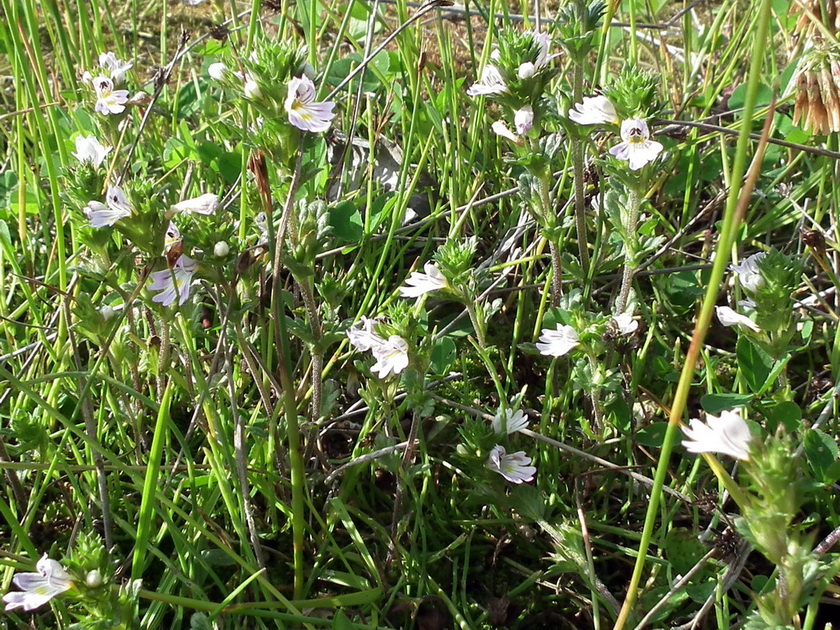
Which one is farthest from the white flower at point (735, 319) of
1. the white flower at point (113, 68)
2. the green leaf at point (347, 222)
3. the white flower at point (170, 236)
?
the white flower at point (113, 68)

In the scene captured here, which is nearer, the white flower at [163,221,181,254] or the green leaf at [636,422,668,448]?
the white flower at [163,221,181,254]

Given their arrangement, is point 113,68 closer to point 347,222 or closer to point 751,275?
point 347,222

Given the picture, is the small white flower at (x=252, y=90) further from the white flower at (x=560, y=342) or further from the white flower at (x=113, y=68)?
the white flower at (x=113, y=68)

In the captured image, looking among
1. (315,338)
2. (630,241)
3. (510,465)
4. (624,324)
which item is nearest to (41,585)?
(315,338)

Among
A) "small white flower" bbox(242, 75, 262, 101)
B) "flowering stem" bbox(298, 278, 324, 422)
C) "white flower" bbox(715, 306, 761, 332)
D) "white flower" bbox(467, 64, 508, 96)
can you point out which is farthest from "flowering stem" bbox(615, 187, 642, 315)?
"small white flower" bbox(242, 75, 262, 101)

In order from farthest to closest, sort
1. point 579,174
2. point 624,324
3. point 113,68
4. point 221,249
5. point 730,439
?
point 113,68 < point 579,174 < point 624,324 < point 221,249 < point 730,439

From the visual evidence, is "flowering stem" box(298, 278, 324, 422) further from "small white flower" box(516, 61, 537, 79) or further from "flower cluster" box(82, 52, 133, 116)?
"flower cluster" box(82, 52, 133, 116)
